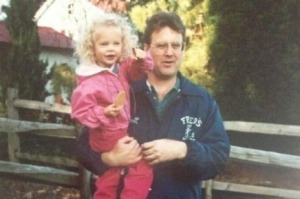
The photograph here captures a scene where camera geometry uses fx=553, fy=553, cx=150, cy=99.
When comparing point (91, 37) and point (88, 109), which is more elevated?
point (91, 37)

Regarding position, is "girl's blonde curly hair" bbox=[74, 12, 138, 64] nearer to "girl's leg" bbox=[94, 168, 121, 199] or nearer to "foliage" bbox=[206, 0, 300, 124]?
"girl's leg" bbox=[94, 168, 121, 199]

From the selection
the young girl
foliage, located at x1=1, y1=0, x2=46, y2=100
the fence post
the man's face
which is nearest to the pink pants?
the young girl

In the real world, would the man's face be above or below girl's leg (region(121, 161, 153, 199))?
above

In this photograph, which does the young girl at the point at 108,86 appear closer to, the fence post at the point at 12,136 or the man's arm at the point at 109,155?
the man's arm at the point at 109,155

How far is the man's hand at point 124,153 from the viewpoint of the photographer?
0.85 meters

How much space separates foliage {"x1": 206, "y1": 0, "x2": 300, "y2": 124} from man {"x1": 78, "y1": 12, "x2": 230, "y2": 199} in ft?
2.03

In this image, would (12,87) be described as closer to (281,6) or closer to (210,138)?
(281,6)

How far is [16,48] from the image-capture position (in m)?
2.34

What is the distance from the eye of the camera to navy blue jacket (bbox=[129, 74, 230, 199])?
877 millimetres

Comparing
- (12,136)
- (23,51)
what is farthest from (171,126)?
(12,136)

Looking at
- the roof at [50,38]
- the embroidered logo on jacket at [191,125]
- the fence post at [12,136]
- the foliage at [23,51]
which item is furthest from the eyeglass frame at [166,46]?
the fence post at [12,136]

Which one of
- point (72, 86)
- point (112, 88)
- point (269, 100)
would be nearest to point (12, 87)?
point (72, 86)

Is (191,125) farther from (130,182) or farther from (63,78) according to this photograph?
(63,78)

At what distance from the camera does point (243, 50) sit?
166 cm
